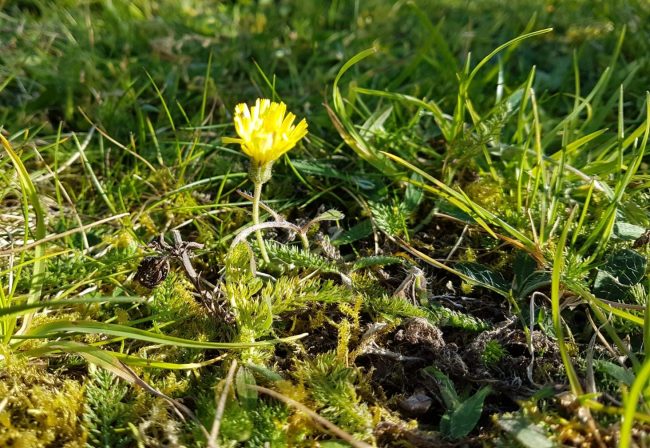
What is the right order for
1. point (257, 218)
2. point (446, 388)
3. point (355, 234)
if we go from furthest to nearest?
point (355, 234), point (257, 218), point (446, 388)

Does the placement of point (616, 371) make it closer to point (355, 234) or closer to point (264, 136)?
point (355, 234)

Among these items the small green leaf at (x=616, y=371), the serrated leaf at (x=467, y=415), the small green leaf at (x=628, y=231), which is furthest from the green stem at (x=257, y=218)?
the small green leaf at (x=628, y=231)

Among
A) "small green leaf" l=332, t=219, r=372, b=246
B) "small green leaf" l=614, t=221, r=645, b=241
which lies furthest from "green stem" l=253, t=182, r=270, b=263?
"small green leaf" l=614, t=221, r=645, b=241

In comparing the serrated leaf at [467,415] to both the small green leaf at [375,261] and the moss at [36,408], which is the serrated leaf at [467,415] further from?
the moss at [36,408]

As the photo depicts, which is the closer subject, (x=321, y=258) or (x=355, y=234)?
(x=321, y=258)

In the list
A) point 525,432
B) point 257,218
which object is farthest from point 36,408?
point 525,432

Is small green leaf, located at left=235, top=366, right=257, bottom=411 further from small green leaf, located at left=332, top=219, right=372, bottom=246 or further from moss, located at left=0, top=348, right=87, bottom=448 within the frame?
small green leaf, located at left=332, top=219, right=372, bottom=246
